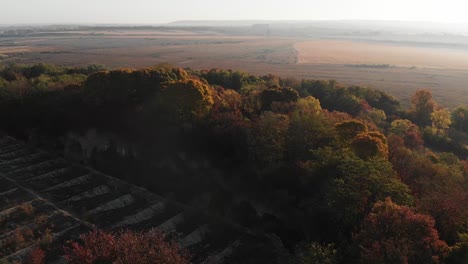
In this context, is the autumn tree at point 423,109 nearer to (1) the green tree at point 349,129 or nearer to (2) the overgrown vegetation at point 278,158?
(2) the overgrown vegetation at point 278,158

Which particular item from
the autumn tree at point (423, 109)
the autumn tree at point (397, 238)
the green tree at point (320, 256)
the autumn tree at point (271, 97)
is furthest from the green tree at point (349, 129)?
the autumn tree at point (423, 109)

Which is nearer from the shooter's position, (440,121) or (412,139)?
(412,139)

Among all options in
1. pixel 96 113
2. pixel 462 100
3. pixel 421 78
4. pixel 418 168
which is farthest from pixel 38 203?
pixel 421 78

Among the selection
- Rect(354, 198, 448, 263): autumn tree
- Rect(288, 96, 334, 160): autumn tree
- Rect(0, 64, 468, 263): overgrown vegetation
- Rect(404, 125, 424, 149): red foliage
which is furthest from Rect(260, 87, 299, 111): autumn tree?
Rect(354, 198, 448, 263): autumn tree

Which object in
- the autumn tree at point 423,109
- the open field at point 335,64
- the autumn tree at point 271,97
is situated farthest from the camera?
the open field at point 335,64

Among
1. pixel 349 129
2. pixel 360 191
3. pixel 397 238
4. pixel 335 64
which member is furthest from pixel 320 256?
pixel 335 64

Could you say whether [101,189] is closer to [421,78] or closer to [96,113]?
[96,113]

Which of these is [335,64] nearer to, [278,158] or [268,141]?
[268,141]
